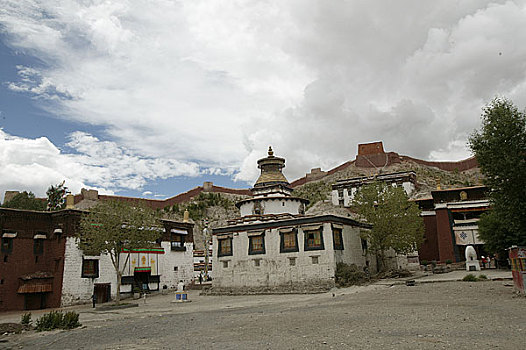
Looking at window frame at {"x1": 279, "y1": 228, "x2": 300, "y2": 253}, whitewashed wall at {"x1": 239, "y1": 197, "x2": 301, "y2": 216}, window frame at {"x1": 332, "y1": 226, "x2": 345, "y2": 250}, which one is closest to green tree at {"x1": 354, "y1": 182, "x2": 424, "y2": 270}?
window frame at {"x1": 332, "y1": 226, "x2": 345, "y2": 250}

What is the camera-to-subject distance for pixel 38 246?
104 ft

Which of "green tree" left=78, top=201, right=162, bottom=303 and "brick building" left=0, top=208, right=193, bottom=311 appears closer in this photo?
"green tree" left=78, top=201, right=162, bottom=303

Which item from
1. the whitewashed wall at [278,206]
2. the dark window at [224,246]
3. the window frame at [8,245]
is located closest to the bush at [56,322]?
the window frame at [8,245]

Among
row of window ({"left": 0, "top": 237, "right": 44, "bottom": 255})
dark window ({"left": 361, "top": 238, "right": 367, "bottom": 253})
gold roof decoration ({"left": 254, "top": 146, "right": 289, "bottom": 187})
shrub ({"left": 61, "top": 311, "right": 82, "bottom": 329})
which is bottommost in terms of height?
shrub ({"left": 61, "top": 311, "right": 82, "bottom": 329})

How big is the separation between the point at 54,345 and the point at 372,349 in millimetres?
10421

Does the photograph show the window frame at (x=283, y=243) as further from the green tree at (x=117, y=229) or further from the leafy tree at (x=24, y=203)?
the leafy tree at (x=24, y=203)

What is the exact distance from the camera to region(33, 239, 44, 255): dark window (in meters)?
31.4

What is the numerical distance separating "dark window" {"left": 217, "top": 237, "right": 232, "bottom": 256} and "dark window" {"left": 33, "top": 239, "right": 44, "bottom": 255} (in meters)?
14.0

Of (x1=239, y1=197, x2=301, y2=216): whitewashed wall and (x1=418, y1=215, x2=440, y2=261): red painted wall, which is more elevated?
(x1=239, y1=197, x2=301, y2=216): whitewashed wall

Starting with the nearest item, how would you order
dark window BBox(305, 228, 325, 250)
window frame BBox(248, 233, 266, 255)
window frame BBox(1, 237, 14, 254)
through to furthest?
window frame BBox(1, 237, 14, 254)
dark window BBox(305, 228, 325, 250)
window frame BBox(248, 233, 266, 255)

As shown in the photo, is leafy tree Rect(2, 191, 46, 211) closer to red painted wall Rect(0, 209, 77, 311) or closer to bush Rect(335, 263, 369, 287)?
red painted wall Rect(0, 209, 77, 311)

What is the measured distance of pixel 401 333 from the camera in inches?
424

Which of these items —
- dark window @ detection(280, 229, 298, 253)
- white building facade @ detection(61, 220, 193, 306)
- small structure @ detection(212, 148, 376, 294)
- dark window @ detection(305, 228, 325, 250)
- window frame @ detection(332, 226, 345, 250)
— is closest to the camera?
small structure @ detection(212, 148, 376, 294)

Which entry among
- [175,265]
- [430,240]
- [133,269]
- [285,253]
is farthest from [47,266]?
[430,240]
